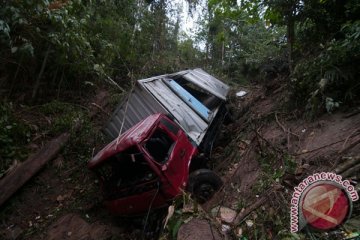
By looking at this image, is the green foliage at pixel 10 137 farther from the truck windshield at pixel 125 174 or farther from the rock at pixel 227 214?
the rock at pixel 227 214

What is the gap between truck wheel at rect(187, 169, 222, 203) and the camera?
4.79m

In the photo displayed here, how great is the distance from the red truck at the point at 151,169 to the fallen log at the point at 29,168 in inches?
74.7

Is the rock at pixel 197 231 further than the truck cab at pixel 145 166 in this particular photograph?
No

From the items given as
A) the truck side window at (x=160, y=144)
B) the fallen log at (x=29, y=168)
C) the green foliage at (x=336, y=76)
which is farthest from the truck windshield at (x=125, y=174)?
the green foliage at (x=336, y=76)

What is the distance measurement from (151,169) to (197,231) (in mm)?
1442

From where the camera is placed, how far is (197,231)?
3.15 m

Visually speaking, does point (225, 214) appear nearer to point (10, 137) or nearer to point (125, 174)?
point (125, 174)

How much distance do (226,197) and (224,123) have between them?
391cm

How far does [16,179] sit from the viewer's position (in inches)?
228

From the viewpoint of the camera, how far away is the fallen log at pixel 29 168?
5.61 meters

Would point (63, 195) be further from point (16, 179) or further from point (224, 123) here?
point (224, 123)

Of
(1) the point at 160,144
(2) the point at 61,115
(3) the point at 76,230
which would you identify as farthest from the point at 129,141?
(2) the point at 61,115

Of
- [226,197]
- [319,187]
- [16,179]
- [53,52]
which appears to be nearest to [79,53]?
[53,52]

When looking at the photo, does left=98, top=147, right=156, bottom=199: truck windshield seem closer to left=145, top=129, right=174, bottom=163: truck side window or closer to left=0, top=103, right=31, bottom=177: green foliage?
left=145, top=129, right=174, bottom=163: truck side window
